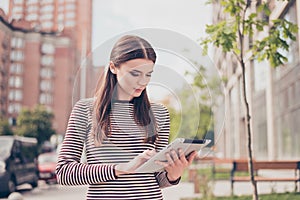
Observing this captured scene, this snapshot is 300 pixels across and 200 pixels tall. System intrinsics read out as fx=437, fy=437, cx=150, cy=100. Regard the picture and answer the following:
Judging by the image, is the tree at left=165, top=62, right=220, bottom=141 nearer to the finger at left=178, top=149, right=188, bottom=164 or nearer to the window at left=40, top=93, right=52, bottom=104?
the finger at left=178, top=149, right=188, bottom=164

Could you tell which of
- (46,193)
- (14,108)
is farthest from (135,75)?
(14,108)

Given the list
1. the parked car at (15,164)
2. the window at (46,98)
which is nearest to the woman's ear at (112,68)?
the parked car at (15,164)

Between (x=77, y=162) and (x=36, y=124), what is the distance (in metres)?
27.0

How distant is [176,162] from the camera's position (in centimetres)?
105

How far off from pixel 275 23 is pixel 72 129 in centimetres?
346

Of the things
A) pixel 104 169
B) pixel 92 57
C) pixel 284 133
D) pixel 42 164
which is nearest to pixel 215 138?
pixel 104 169

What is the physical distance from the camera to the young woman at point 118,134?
41.8 inches

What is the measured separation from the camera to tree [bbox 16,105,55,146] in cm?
2595

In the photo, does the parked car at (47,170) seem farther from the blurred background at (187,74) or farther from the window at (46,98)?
the window at (46,98)

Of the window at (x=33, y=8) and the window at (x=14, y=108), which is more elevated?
Answer: the window at (x=33, y=8)

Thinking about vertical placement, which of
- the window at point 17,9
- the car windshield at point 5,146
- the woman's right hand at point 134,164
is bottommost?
the car windshield at point 5,146

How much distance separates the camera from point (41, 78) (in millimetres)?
47531

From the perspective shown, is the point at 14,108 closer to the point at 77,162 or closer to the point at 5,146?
the point at 5,146

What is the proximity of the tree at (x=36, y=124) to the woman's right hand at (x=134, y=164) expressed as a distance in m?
25.1
